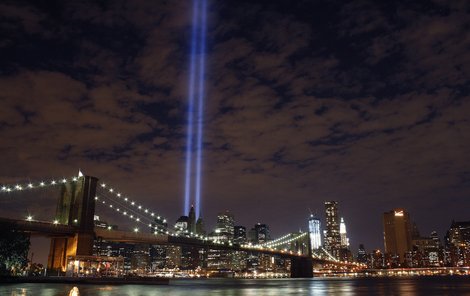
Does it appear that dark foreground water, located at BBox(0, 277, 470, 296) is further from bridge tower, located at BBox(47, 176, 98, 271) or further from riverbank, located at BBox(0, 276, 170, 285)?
bridge tower, located at BBox(47, 176, 98, 271)

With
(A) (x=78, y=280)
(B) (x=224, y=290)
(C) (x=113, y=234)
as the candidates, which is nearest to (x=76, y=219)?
(C) (x=113, y=234)

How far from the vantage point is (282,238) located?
164 meters

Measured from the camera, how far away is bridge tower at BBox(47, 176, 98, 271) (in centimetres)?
7331

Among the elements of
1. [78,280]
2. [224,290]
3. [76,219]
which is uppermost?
[76,219]

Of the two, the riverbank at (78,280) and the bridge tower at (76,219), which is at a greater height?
the bridge tower at (76,219)

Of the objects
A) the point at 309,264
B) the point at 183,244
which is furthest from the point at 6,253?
the point at 309,264

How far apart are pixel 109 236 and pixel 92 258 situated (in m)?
11.1

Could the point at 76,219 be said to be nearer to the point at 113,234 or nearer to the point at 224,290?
the point at 113,234

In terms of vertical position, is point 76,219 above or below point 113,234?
above

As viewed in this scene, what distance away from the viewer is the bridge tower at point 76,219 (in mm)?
73312

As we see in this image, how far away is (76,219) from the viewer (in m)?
75.4

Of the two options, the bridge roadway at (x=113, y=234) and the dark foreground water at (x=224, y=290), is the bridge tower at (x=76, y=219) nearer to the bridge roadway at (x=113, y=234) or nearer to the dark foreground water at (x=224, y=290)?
the bridge roadway at (x=113, y=234)

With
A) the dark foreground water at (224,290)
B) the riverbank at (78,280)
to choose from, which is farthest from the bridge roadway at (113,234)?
the dark foreground water at (224,290)

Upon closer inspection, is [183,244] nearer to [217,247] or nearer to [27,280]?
[217,247]
